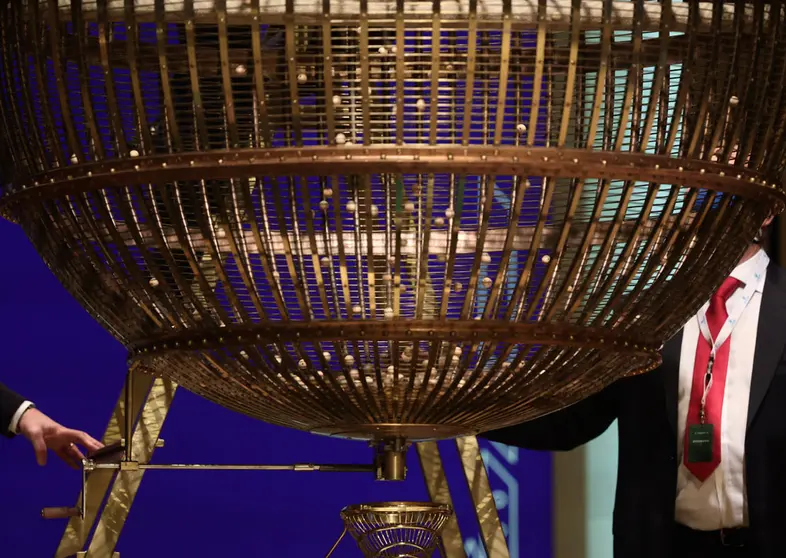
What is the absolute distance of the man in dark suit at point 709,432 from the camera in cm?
205

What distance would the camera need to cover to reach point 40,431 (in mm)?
1970

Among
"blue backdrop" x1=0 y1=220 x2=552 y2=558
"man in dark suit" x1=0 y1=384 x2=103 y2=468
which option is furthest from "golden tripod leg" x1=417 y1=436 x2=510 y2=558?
"blue backdrop" x1=0 y1=220 x2=552 y2=558

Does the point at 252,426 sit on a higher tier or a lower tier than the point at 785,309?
lower

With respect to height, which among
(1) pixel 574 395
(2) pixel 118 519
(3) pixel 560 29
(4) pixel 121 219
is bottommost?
(2) pixel 118 519

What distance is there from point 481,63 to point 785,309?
1.42 m

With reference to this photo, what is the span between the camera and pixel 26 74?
100 centimetres

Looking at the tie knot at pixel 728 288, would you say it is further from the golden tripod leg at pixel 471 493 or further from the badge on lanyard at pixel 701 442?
the golden tripod leg at pixel 471 493

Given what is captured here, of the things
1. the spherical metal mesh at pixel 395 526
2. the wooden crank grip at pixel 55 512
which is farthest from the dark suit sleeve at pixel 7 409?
the spherical metal mesh at pixel 395 526

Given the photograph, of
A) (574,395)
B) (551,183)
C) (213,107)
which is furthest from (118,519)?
(551,183)

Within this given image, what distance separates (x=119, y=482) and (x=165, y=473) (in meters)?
0.93

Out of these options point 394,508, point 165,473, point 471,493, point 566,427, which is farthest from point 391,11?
point 165,473

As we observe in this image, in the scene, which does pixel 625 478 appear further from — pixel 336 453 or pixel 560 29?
pixel 560 29

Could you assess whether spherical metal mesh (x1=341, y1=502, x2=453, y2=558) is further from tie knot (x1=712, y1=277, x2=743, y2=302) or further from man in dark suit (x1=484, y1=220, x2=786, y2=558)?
tie knot (x1=712, y1=277, x2=743, y2=302)

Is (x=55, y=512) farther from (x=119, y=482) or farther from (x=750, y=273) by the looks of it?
(x=750, y=273)
